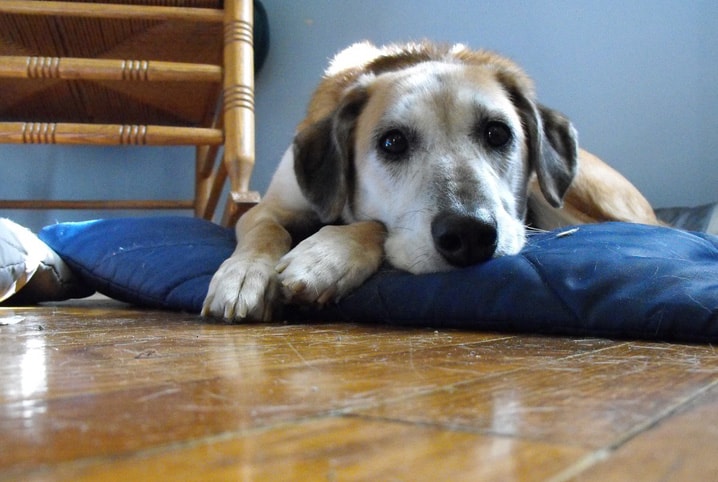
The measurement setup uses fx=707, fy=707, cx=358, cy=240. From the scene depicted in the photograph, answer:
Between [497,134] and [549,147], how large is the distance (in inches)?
8.8

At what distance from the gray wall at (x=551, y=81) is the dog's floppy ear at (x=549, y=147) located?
4.44 feet

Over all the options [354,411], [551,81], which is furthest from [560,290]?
[551,81]

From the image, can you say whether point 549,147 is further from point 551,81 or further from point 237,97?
point 551,81

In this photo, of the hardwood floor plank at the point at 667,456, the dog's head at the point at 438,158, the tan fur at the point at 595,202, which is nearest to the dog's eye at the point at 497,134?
the dog's head at the point at 438,158

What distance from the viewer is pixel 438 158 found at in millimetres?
Answer: 1239

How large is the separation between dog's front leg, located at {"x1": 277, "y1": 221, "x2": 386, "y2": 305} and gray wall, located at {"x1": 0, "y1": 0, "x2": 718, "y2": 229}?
1.94 metres

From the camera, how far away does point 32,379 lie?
56cm

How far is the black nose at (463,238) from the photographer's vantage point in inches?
41.2

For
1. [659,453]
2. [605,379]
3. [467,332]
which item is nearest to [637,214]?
[467,332]

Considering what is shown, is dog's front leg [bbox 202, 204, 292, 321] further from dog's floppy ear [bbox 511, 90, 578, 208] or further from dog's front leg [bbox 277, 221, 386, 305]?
dog's floppy ear [bbox 511, 90, 578, 208]

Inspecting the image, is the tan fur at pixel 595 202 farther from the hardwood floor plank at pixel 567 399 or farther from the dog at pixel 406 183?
the hardwood floor plank at pixel 567 399

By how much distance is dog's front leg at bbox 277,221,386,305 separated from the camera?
3.43 feet

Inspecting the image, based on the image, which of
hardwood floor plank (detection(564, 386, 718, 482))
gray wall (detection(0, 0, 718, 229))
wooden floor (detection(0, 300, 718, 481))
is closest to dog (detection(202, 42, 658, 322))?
wooden floor (detection(0, 300, 718, 481))

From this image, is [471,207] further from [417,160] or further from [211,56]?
[211,56]
